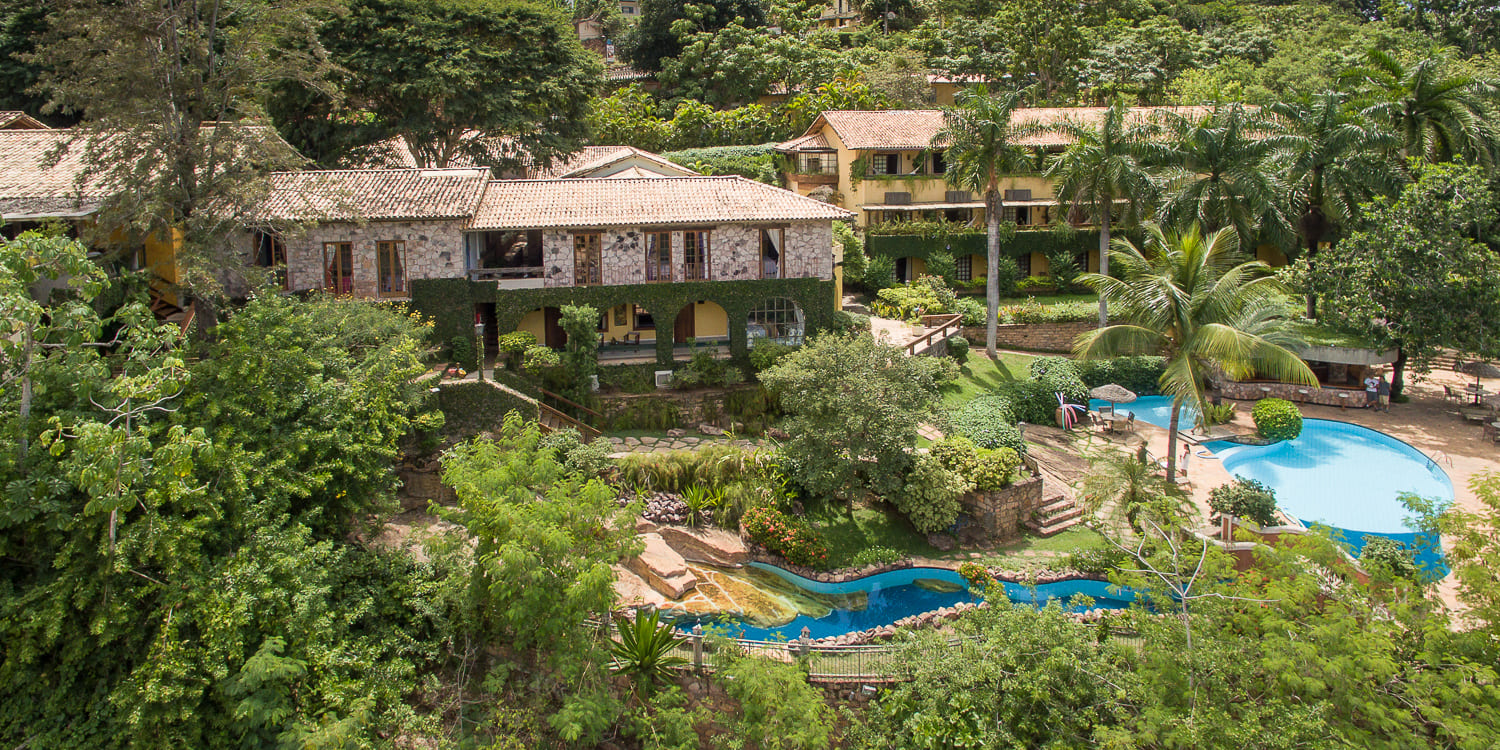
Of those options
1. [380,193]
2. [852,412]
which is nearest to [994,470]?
[852,412]

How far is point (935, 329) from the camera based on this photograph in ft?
115

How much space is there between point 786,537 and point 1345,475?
1748cm

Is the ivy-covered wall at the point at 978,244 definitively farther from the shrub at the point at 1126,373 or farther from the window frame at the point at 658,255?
the window frame at the point at 658,255

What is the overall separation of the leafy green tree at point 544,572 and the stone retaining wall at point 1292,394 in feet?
89.3

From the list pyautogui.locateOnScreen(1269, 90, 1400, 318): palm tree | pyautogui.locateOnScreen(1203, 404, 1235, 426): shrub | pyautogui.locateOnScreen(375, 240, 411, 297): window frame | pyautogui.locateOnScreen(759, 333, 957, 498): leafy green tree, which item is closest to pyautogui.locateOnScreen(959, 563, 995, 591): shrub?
pyautogui.locateOnScreen(759, 333, 957, 498): leafy green tree

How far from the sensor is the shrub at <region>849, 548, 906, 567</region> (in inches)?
945

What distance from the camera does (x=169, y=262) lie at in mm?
28797

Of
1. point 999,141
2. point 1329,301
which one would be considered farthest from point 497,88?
point 1329,301

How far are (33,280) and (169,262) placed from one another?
1354 centimetres

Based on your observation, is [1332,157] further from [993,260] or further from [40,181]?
[40,181]

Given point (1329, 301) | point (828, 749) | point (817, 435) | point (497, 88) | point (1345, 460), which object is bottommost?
point (828, 749)

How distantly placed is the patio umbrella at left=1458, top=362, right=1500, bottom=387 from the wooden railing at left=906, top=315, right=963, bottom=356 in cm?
1957

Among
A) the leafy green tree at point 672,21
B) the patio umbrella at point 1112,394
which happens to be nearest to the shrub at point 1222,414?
the patio umbrella at point 1112,394

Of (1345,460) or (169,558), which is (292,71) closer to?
(169,558)
